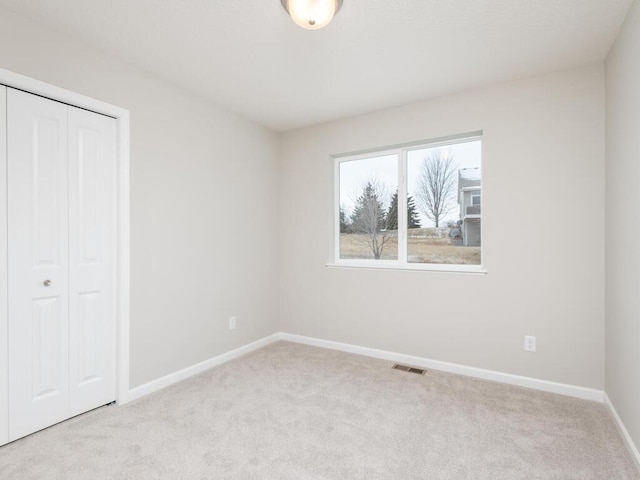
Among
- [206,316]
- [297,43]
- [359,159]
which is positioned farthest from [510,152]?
[206,316]

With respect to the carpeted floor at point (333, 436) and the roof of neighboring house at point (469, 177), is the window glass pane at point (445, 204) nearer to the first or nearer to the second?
the roof of neighboring house at point (469, 177)

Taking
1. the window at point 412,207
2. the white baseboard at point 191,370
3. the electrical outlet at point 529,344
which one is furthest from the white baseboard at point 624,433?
the white baseboard at point 191,370

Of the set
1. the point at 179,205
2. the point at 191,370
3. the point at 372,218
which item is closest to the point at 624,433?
the point at 372,218

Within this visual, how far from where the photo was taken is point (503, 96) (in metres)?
2.86

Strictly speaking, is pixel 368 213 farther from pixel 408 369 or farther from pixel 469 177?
pixel 408 369

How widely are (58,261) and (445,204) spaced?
3.15 meters

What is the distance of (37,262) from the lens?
7.02 ft

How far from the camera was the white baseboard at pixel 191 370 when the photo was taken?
104 inches

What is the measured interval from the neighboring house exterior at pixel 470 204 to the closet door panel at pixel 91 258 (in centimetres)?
294

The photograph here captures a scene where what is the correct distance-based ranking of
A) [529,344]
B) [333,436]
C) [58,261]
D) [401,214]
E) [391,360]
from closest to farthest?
[333,436] < [58,261] < [529,344] < [391,360] < [401,214]

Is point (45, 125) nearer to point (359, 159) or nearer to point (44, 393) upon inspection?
point (44, 393)

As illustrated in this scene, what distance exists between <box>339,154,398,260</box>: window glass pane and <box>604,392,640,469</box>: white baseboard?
1961 millimetres

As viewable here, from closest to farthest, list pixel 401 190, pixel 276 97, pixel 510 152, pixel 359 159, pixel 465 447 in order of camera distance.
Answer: pixel 465 447
pixel 510 152
pixel 276 97
pixel 401 190
pixel 359 159

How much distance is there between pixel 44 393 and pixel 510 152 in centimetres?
381
